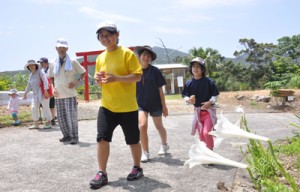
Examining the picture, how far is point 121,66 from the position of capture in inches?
146

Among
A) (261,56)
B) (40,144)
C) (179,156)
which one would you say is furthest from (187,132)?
(261,56)

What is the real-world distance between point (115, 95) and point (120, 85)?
115 mm

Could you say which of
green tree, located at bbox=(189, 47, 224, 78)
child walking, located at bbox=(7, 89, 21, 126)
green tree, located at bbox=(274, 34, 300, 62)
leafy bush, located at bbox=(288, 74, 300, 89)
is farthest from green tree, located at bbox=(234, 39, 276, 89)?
child walking, located at bbox=(7, 89, 21, 126)

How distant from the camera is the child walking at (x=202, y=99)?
463 cm

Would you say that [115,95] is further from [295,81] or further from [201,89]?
[295,81]

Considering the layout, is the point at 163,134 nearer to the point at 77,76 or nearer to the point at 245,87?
the point at 77,76

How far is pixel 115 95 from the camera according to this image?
3.71 m

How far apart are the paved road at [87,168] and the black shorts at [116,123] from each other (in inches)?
18.3

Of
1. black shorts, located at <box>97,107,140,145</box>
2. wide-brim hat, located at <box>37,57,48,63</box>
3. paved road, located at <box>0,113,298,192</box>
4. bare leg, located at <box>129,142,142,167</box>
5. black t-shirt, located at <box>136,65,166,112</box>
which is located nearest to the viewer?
paved road, located at <box>0,113,298,192</box>

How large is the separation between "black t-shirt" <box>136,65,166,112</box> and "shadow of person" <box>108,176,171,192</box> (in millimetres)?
1230

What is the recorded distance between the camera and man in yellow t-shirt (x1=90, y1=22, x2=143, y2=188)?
366 centimetres

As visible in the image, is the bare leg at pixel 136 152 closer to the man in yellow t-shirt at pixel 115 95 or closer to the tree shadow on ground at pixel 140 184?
the man in yellow t-shirt at pixel 115 95

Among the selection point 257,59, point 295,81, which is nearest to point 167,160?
point 295,81

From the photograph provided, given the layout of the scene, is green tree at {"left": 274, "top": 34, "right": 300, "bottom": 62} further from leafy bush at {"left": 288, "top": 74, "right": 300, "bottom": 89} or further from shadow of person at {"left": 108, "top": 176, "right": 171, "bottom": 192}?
shadow of person at {"left": 108, "top": 176, "right": 171, "bottom": 192}
